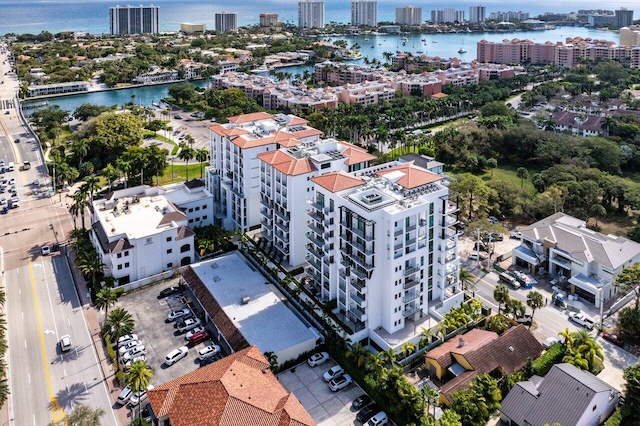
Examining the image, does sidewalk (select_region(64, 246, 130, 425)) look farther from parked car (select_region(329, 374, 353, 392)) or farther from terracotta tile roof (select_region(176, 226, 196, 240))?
parked car (select_region(329, 374, 353, 392))

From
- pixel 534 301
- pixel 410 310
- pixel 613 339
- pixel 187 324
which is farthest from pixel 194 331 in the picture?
pixel 613 339

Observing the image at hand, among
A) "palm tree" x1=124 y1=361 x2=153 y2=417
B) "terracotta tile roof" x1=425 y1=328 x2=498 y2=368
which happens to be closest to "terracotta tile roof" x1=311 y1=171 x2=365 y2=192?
"terracotta tile roof" x1=425 y1=328 x2=498 y2=368

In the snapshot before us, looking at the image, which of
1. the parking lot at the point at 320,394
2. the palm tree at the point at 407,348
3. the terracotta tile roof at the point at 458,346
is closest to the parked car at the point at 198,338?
the parking lot at the point at 320,394

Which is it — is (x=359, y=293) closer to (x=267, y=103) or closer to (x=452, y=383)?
(x=452, y=383)

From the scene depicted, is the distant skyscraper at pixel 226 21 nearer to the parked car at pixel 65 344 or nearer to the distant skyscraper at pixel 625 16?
the distant skyscraper at pixel 625 16

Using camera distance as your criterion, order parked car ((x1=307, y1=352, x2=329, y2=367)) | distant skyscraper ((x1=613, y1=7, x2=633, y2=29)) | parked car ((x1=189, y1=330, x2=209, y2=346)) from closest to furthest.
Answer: parked car ((x1=307, y1=352, x2=329, y2=367)) < parked car ((x1=189, y1=330, x2=209, y2=346)) < distant skyscraper ((x1=613, y1=7, x2=633, y2=29))

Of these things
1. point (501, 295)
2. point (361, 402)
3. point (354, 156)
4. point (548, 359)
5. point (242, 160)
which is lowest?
point (361, 402)

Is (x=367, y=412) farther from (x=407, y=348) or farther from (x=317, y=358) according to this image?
(x=317, y=358)
